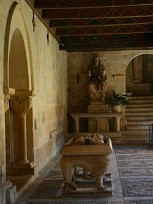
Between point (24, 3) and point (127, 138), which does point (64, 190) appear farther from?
point (127, 138)

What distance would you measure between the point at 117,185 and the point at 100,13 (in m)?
4.05

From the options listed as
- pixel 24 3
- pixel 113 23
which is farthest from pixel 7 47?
pixel 113 23

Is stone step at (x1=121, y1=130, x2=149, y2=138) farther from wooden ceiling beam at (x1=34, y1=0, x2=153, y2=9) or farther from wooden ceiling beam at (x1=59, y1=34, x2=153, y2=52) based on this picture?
wooden ceiling beam at (x1=34, y1=0, x2=153, y2=9)

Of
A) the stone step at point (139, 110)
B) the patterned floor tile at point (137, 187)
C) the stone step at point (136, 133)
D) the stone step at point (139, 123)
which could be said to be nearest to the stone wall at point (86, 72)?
the stone step at point (139, 110)

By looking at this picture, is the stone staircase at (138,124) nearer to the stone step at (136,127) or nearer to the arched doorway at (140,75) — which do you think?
the stone step at (136,127)

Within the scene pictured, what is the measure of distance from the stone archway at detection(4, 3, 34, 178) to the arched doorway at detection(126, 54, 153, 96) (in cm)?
996

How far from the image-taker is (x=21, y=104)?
6289 millimetres

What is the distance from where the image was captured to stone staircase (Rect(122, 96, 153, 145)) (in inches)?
472

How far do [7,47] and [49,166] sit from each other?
3.54m

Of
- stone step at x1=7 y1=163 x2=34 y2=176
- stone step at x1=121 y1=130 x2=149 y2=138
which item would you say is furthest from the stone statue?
stone step at x1=7 y1=163 x2=34 y2=176

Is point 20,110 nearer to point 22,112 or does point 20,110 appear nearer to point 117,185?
point 22,112

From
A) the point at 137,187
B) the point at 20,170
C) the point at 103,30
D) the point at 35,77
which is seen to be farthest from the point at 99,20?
the point at 137,187

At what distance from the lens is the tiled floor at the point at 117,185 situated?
484cm

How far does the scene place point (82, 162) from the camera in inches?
200
